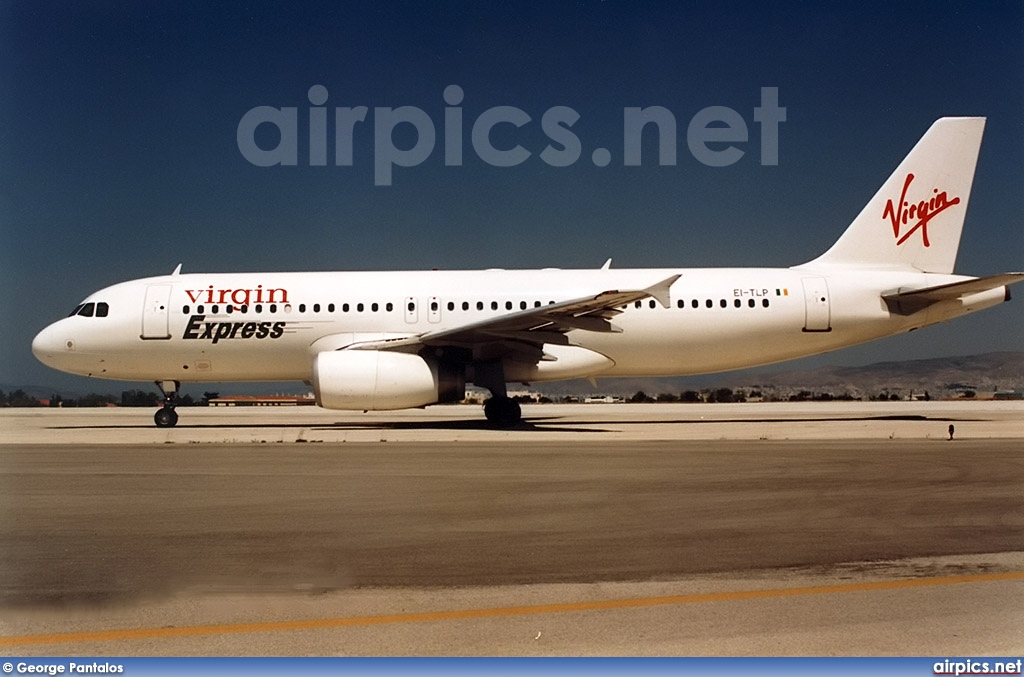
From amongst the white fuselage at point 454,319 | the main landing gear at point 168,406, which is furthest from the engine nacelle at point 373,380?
the main landing gear at point 168,406

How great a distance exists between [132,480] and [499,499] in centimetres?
411

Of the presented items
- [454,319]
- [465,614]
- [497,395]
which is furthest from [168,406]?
[465,614]

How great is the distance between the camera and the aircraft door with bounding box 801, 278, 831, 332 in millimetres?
19203

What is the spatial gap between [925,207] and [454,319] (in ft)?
34.0

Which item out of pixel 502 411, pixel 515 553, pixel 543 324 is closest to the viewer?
pixel 515 553

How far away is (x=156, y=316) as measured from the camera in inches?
768

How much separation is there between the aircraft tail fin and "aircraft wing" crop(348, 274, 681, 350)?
236 inches

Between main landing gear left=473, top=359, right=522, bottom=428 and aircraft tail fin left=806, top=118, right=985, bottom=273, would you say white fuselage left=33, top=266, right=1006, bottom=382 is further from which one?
main landing gear left=473, top=359, right=522, bottom=428

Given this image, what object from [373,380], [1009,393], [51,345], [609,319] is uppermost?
[609,319]

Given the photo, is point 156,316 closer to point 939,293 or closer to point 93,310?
point 93,310

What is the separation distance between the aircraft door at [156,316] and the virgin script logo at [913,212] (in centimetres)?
1563

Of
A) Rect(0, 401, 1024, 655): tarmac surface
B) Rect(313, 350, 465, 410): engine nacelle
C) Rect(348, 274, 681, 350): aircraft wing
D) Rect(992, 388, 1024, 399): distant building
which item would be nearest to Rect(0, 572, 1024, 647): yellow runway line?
Rect(0, 401, 1024, 655): tarmac surface

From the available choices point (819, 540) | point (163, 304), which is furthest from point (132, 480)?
point (163, 304)

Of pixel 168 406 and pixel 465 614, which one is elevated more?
pixel 168 406
